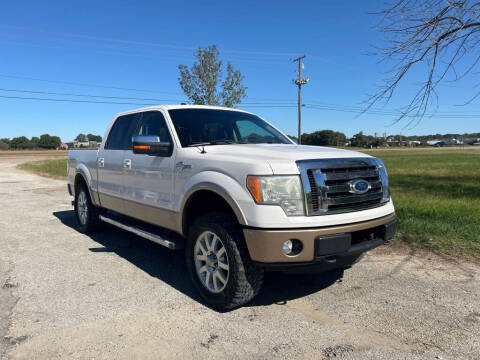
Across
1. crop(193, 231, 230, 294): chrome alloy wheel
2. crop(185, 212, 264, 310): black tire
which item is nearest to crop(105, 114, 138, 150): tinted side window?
crop(193, 231, 230, 294): chrome alloy wheel

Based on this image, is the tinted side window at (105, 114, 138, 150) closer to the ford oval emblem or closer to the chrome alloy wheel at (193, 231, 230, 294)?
the chrome alloy wheel at (193, 231, 230, 294)

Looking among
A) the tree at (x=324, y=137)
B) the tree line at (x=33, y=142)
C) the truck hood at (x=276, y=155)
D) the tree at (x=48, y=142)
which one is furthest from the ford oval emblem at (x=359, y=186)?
the tree at (x=48, y=142)

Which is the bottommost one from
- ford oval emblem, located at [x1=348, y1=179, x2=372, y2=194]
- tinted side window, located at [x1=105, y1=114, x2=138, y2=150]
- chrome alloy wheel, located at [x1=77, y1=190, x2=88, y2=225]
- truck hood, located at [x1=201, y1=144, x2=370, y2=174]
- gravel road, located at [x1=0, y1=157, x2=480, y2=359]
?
gravel road, located at [x1=0, y1=157, x2=480, y2=359]

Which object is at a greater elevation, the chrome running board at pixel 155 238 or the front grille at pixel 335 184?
the front grille at pixel 335 184

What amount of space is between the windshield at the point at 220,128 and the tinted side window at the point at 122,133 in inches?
36.4

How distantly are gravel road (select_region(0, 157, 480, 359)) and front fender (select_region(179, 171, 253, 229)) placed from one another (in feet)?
3.10

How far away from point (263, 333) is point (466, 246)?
3536mm

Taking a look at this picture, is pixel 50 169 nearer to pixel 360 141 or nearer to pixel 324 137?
pixel 324 137

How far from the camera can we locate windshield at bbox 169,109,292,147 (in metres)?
4.17

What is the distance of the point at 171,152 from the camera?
156 inches

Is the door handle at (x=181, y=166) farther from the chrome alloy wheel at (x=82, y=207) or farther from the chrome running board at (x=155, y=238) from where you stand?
the chrome alloy wheel at (x=82, y=207)

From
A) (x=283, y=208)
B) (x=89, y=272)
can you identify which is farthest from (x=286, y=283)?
(x=89, y=272)

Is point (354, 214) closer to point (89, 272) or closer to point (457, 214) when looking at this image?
point (89, 272)

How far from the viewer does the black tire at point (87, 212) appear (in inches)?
239
